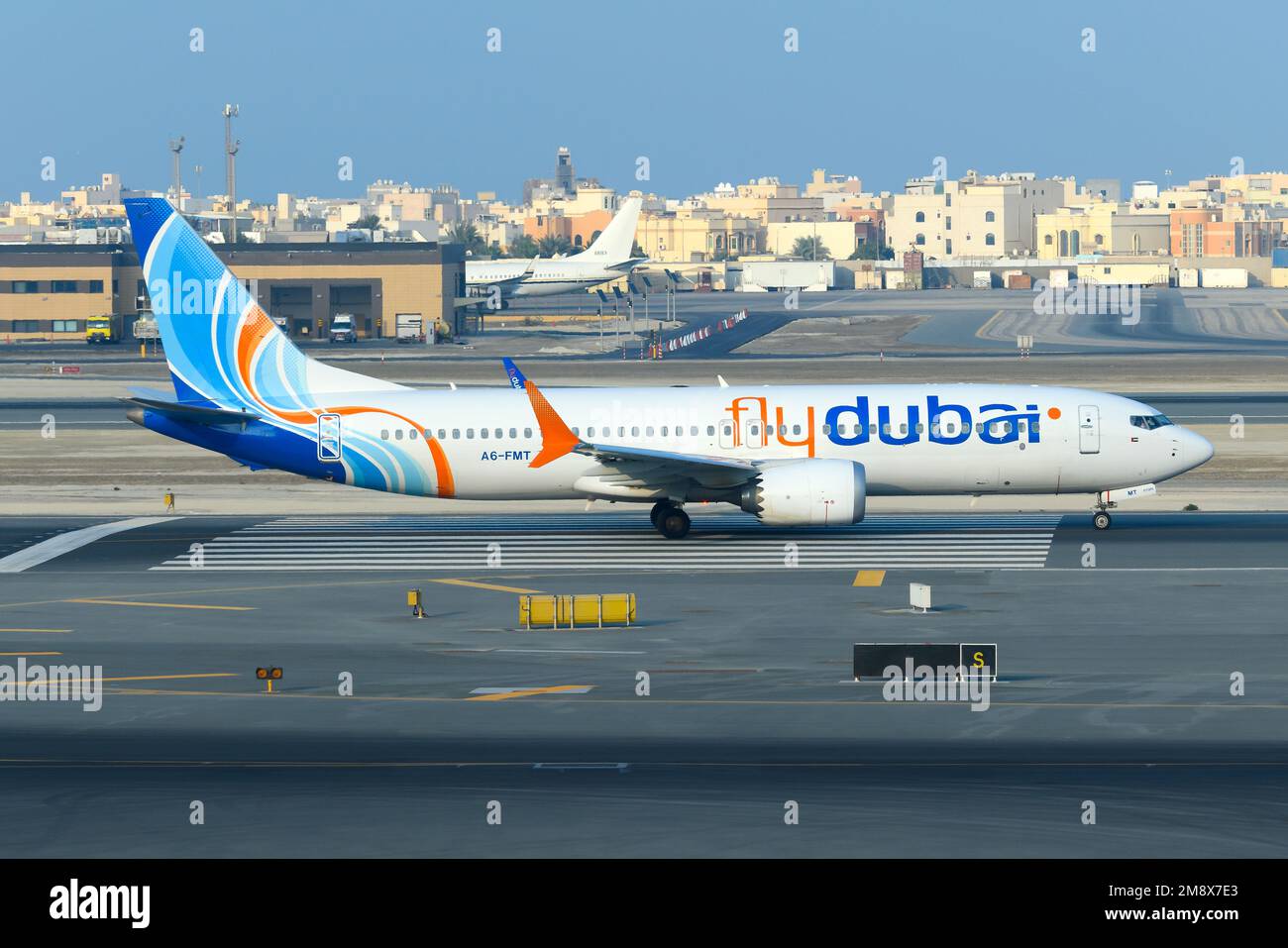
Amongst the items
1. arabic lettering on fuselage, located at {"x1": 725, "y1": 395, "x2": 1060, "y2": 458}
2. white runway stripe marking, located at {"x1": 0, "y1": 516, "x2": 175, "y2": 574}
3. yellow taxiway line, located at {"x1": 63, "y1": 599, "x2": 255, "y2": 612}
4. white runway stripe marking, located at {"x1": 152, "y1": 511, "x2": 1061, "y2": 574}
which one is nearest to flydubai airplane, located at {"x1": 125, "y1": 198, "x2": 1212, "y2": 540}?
arabic lettering on fuselage, located at {"x1": 725, "y1": 395, "x2": 1060, "y2": 458}

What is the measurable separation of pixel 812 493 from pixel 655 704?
61.5ft

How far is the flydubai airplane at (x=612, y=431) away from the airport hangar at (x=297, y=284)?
112737 mm

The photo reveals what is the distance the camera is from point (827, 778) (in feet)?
91.9

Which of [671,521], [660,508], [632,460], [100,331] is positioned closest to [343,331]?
[100,331]

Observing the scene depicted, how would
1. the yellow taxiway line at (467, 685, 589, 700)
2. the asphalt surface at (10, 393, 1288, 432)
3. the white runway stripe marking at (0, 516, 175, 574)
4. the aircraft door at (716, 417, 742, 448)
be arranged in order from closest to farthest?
1. the yellow taxiway line at (467, 685, 589, 700)
2. the white runway stripe marking at (0, 516, 175, 574)
3. the aircraft door at (716, 417, 742, 448)
4. the asphalt surface at (10, 393, 1288, 432)

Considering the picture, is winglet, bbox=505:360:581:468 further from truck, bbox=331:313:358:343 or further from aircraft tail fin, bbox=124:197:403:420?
truck, bbox=331:313:358:343

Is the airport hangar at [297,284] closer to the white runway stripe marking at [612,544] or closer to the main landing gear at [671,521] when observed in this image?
the white runway stripe marking at [612,544]

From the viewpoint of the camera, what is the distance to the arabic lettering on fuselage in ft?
176

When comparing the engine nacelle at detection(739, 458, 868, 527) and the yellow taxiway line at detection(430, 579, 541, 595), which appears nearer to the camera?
the yellow taxiway line at detection(430, 579, 541, 595)

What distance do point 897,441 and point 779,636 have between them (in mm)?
14755

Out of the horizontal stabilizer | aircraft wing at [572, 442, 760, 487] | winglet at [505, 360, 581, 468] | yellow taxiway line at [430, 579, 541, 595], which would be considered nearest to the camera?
yellow taxiway line at [430, 579, 541, 595]

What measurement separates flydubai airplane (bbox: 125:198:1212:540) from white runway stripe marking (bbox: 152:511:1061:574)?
1492 mm

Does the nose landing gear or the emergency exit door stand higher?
the emergency exit door

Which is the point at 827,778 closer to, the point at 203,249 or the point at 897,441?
the point at 897,441
